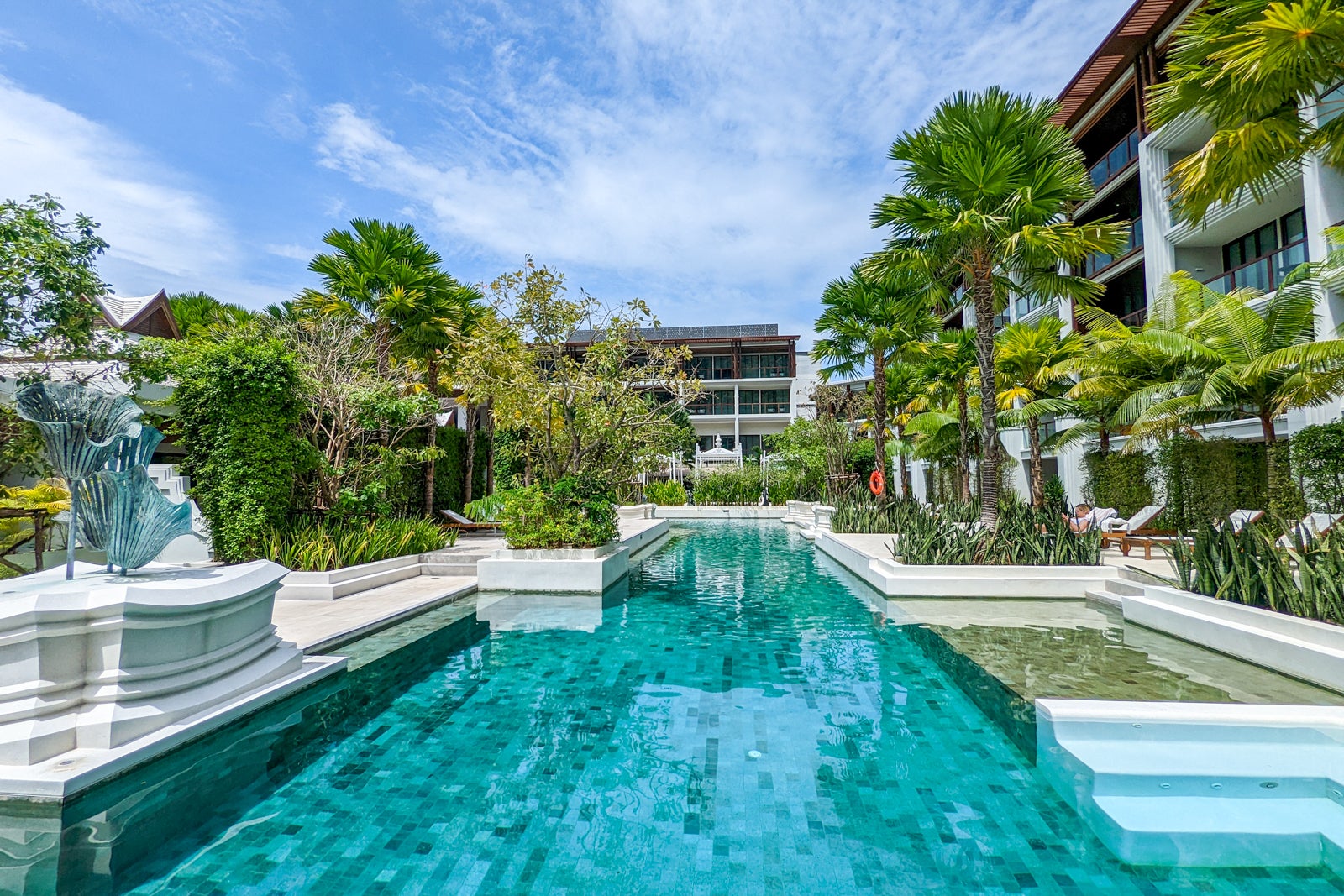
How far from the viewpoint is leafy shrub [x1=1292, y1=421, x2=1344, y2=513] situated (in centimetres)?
998

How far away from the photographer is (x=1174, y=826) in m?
3.10

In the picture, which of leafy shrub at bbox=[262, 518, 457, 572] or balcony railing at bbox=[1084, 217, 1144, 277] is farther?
balcony railing at bbox=[1084, 217, 1144, 277]

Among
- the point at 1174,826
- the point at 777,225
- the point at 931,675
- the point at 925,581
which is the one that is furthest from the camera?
the point at 777,225

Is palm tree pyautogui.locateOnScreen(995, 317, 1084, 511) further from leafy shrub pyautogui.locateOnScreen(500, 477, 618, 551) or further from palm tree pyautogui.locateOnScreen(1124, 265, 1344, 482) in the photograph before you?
leafy shrub pyautogui.locateOnScreen(500, 477, 618, 551)

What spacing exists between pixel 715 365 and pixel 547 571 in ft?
117

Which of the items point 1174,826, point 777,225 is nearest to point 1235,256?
point 777,225

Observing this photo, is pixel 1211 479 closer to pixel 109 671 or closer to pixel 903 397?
pixel 903 397

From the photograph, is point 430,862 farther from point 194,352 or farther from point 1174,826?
point 194,352

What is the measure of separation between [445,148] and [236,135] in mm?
3846

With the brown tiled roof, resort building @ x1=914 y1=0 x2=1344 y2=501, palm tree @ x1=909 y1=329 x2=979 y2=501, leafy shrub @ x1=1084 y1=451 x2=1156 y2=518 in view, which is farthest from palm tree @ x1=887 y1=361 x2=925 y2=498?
the brown tiled roof

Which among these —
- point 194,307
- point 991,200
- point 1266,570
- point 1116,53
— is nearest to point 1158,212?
point 1116,53

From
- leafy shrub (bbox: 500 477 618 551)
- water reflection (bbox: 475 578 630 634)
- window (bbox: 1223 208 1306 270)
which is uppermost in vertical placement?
window (bbox: 1223 208 1306 270)

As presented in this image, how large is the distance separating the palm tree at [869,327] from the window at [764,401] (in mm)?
25792

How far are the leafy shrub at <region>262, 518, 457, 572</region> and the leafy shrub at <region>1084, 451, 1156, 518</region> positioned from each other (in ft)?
51.3
